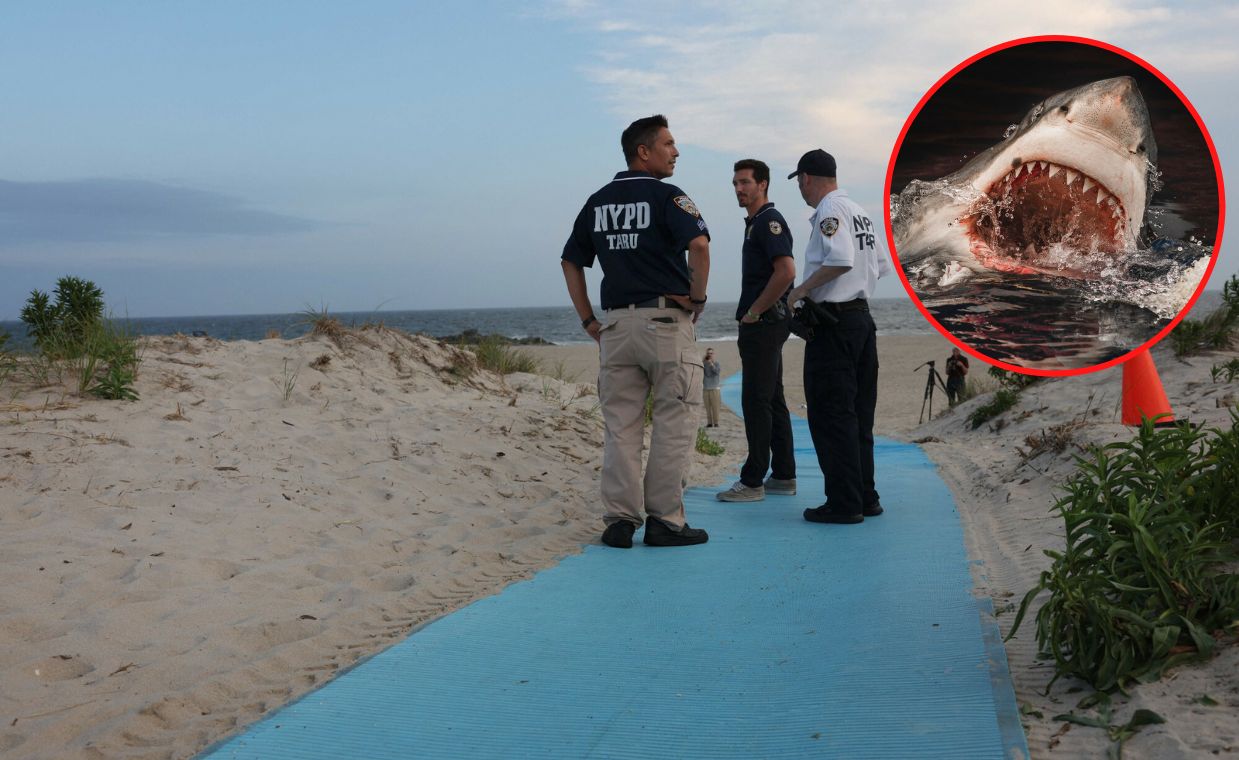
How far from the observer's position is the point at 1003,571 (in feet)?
12.3

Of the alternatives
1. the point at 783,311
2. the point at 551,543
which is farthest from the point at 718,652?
the point at 783,311

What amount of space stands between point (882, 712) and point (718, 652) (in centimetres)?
66

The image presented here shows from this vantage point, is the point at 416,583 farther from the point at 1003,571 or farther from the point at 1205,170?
the point at 1205,170

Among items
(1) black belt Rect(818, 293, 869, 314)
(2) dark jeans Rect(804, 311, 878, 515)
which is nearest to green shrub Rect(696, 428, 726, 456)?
(2) dark jeans Rect(804, 311, 878, 515)

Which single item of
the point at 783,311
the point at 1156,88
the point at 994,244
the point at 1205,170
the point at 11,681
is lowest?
the point at 11,681

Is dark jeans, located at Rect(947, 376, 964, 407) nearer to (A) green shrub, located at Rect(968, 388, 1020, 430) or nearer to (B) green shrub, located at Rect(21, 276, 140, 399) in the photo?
(A) green shrub, located at Rect(968, 388, 1020, 430)

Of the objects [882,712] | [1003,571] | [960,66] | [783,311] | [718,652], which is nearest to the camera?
[882,712]

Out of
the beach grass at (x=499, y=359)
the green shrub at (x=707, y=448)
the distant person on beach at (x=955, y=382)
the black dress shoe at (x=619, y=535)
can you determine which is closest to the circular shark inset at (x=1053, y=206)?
the black dress shoe at (x=619, y=535)

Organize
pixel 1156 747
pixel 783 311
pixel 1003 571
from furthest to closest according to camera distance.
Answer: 1. pixel 783 311
2. pixel 1003 571
3. pixel 1156 747

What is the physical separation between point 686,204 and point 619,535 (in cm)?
161

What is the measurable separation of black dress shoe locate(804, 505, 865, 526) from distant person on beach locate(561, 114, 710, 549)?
0.72m

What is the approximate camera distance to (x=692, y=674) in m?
2.76

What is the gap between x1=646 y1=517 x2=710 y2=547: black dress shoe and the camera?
4.63m

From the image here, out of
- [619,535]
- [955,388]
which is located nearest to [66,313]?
[619,535]
